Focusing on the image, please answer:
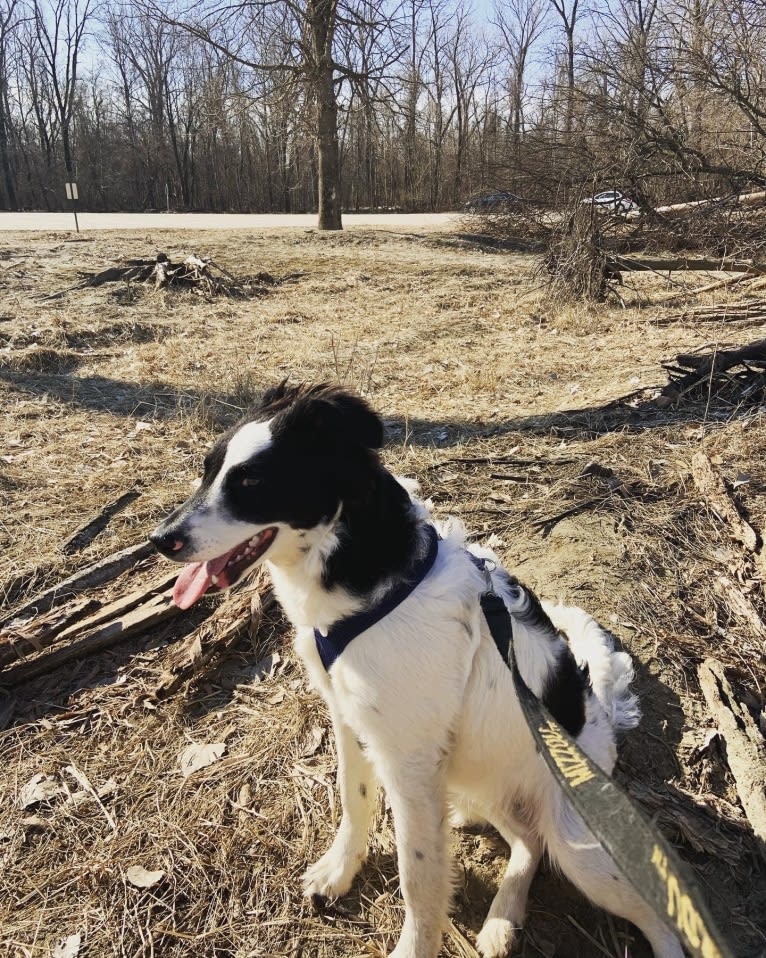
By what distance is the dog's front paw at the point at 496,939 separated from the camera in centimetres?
224

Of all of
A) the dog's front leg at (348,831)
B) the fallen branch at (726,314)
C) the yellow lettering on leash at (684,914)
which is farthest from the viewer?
the fallen branch at (726,314)

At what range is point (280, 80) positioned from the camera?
20609 millimetres

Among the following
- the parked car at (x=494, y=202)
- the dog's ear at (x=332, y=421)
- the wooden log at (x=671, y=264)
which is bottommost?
the dog's ear at (x=332, y=421)

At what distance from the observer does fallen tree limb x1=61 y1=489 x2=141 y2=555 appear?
14.7 ft

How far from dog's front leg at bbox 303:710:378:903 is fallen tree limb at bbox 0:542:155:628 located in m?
2.00

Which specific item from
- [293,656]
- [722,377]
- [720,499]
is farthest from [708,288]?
[293,656]

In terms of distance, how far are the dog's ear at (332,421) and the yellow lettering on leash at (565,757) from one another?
99 centimetres

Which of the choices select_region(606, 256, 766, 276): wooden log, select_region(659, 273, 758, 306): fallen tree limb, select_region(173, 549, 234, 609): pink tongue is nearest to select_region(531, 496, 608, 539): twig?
select_region(173, 549, 234, 609): pink tongue

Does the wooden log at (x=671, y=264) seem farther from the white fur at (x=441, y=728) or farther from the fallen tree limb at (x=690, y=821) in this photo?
the white fur at (x=441, y=728)

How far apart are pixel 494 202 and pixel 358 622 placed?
1766 centimetres

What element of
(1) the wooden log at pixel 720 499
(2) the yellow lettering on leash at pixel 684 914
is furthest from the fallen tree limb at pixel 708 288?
(2) the yellow lettering on leash at pixel 684 914

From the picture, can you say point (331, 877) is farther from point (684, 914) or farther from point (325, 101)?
point (325, 101)

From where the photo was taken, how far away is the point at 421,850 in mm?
2117

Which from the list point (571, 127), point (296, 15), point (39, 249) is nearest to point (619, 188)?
point (571, 127)
